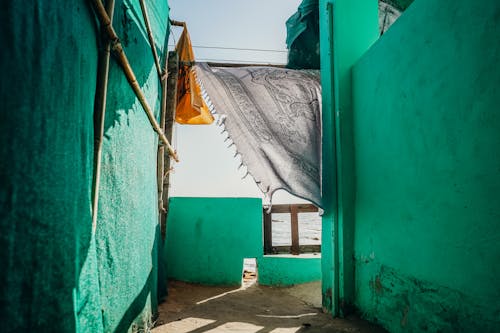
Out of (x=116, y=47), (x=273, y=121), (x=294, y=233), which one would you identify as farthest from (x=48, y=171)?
(x=294, y=233)

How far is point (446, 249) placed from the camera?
1850 millimetres

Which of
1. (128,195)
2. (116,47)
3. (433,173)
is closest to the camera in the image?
(116,47)

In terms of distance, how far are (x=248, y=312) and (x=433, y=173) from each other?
8.18ft

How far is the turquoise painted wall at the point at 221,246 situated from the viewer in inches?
190

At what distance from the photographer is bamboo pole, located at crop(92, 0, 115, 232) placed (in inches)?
60.0

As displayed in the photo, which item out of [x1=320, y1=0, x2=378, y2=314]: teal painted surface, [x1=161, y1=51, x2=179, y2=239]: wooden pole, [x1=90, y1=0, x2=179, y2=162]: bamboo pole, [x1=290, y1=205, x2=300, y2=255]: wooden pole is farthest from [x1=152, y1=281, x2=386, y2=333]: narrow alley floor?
[x1=90, y1=0, x2=179, y2=162]: bamboo pole

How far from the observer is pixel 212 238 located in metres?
4.93

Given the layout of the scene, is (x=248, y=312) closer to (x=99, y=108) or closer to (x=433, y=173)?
(x=433, y=173)

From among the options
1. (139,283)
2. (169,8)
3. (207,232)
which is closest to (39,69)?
(139,283)

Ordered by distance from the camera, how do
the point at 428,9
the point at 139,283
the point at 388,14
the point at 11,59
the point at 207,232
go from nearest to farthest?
1. the point at 11,59
2. the point at 428,9
3. the point at 139,283
4. the point at 388,14
5. the point at 207,232

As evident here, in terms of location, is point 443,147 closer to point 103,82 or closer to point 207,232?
point 103,82

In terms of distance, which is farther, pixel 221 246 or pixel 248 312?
pixel 221 246

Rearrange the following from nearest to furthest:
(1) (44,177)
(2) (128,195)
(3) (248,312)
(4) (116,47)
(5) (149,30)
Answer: (1) (44,177) → (4) (116,47) → (2) (128,195) → (5) (149,30) → (3) (248,312)

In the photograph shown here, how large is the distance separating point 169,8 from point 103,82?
299 cm
